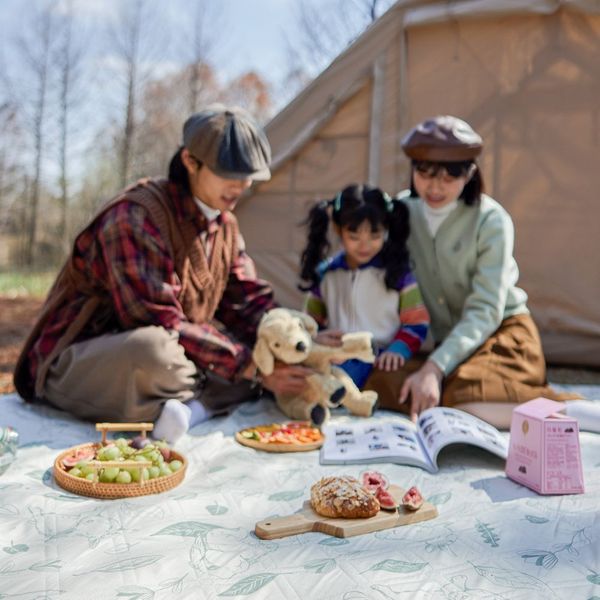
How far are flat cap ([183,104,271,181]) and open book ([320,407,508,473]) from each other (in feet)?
2.89

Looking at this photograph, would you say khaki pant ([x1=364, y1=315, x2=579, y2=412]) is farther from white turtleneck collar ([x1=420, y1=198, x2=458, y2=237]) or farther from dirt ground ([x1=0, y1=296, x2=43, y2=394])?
dirt ground ([x1=0, y1=296, x2=43, y2=394])

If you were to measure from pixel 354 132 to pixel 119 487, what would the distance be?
2.65 meters

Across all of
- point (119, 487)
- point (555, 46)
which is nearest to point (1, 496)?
point (119, 487)

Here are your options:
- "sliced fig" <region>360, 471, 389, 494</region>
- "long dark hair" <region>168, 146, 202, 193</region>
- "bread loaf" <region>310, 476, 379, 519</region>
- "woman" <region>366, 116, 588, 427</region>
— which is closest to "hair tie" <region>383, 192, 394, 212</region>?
"woman" <region>366, 116, 588, 427</region>

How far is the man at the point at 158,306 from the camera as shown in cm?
209

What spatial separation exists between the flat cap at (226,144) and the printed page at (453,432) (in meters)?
0.96

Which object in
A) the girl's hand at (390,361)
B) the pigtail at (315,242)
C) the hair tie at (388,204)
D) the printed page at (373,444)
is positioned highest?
the hair tie at (388,204)

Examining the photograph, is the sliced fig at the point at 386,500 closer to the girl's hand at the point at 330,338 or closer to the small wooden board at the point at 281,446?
the small wooden board at the point at 281,446

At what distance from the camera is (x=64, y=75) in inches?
405

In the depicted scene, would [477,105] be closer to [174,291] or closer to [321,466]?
[174,291]

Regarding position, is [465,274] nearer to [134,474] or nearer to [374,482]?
A: [374,482]

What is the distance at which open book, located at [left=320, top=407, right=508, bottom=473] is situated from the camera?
1.78 metres

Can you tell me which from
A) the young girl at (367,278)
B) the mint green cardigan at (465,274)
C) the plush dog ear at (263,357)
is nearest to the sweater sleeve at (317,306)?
the young girl at (367,278)

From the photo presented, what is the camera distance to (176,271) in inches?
90.0
